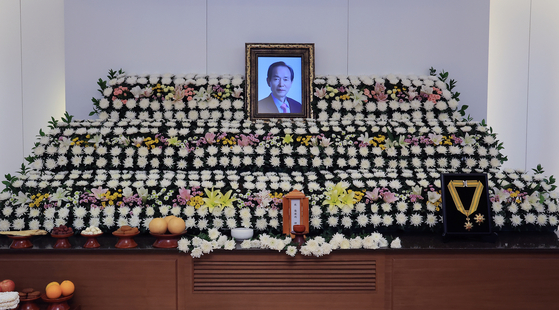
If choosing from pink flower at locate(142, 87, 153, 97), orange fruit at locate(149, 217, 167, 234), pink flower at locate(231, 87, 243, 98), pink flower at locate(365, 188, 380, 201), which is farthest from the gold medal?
pink flower at locate(142, 87, 153, 97)

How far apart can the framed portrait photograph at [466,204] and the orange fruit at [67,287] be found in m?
2.71

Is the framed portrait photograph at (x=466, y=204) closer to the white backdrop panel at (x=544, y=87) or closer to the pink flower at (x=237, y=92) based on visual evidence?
the pink flower at (x=237, y=92)

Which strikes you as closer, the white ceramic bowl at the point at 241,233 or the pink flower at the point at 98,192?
the white ceramic bowl at the point at 241,233

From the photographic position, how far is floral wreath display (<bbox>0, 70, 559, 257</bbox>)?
3307 millimetres

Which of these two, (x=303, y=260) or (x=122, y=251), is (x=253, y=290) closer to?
(x=303, y=260)

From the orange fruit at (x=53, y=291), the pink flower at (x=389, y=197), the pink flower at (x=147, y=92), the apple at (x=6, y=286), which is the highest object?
the pink flower at (x=147, y=92)

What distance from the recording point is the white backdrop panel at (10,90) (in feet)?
18.2

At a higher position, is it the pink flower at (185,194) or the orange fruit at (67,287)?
the pink flower at (185,194)

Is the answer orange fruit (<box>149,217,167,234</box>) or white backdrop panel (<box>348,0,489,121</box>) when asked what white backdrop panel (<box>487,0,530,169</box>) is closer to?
white backdrop panel (<box>348,0,489,121</box>)

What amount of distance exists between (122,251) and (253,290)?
965 millimetres
